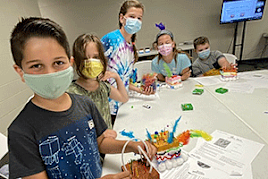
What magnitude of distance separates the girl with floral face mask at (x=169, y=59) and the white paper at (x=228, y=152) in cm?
112

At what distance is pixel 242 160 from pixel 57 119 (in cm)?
88

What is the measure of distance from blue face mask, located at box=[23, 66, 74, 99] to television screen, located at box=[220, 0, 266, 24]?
4.56 m

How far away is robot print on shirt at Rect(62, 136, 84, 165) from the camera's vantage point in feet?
2.20

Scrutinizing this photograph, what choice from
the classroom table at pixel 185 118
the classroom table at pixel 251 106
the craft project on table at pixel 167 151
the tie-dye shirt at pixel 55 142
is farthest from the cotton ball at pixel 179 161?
the classroom table at pixel 251 106

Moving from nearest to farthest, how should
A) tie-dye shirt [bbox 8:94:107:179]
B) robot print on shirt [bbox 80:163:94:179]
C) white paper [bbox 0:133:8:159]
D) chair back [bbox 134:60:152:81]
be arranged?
1. tie-dye shirt [bbox 8:94:107:179]
2. robot print on shirt [bbox 80:163:94:179]
3. white paper [bbox 0:133:8:159]
4. chair back [bbox 134:60:152:81]

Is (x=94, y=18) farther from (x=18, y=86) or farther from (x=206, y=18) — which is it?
(x=206, y=18)

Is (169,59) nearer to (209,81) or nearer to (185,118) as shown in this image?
(209,81)

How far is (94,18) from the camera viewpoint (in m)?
4.29

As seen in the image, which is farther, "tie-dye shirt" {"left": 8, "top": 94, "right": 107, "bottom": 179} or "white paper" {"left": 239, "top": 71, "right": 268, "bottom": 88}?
"white paper" {"left": 239, "top": 71, "right": 268, "bottom": 88}

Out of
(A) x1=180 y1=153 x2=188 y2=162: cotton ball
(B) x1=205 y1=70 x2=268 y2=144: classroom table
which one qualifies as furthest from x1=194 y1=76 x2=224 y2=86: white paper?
(A) x1=180 y1=153 x2=188 y2=162: cotton ball

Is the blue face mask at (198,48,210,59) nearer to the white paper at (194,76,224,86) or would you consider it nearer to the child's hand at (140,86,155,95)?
the white paper at (194,76,224,86)

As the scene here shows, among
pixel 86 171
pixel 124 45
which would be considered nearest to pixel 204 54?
pixel 124 45

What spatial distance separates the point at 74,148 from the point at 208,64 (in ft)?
7.42

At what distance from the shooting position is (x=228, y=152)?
2.87 feet
